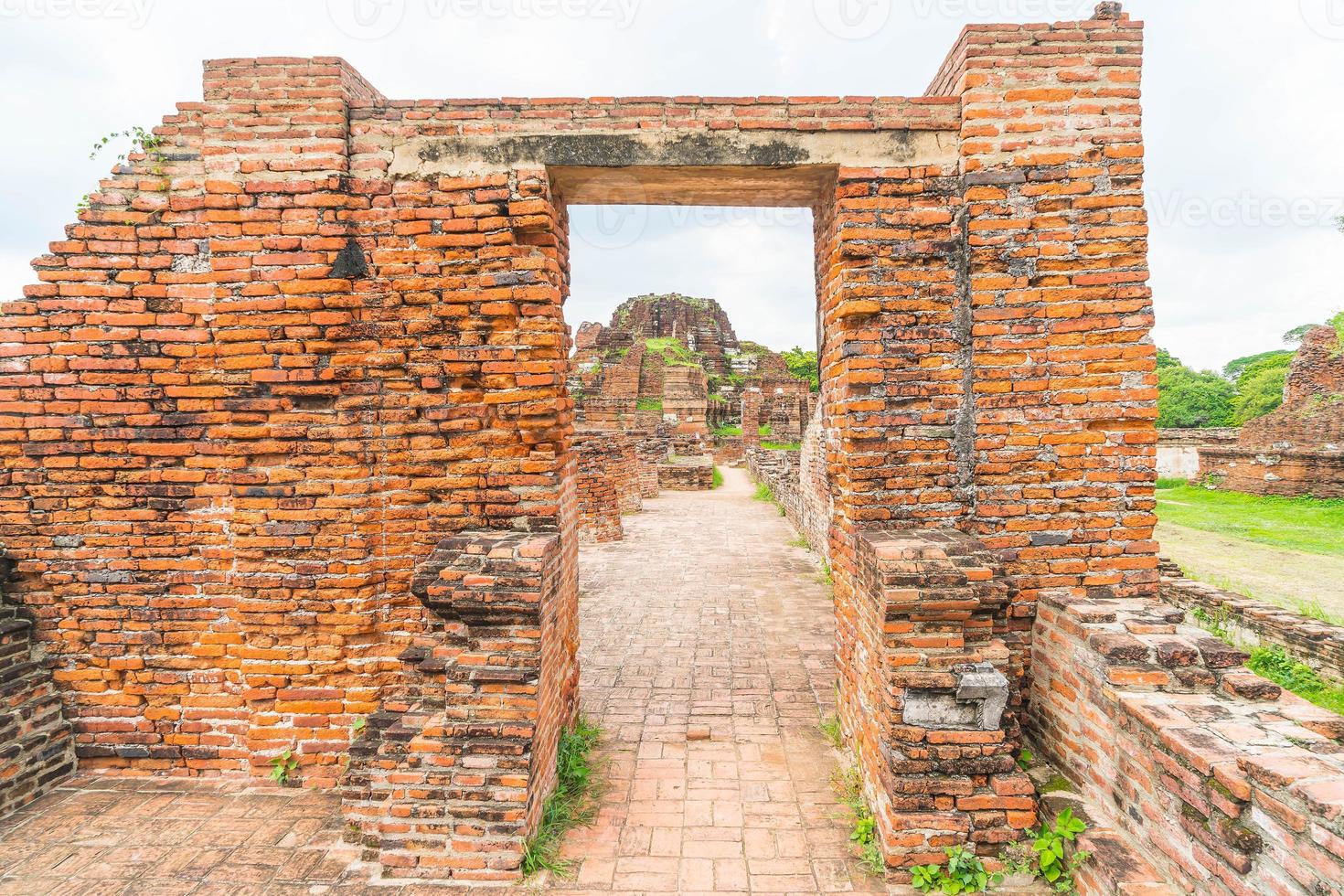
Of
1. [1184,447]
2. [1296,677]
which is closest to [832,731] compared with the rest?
[1296,677]

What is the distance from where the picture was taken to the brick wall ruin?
1291cm

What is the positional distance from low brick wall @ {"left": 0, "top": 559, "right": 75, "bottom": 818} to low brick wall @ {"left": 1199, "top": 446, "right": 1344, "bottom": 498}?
20.2 metres

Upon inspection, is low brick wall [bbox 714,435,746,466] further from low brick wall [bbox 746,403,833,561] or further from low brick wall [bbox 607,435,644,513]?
low brick wall [bbox 607,435,644,513]

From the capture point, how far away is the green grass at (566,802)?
9.84 ft

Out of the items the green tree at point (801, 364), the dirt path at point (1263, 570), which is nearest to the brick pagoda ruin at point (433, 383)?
the dirt path at point (1263, 570)

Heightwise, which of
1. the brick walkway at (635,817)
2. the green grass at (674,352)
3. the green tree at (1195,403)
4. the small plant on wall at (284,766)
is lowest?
the brick walkway at (635,817)

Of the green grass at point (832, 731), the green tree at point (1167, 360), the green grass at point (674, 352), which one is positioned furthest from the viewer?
the green tree at point (1167, 360)

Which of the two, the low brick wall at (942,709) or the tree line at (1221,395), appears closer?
the low brick wall at (942,709)

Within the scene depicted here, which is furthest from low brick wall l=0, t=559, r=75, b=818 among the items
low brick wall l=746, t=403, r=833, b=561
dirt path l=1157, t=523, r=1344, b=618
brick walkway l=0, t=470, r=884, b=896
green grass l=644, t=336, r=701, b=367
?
green grass l=644, t=336, r=701, b=367

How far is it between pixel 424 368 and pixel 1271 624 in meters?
7.10

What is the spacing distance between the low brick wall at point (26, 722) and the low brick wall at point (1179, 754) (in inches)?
229

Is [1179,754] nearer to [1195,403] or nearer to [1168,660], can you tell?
[1168,660]

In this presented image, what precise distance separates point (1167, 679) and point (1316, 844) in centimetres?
98

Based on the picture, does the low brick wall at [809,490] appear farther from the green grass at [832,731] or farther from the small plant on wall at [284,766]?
the small plant on wall at [284,766]
